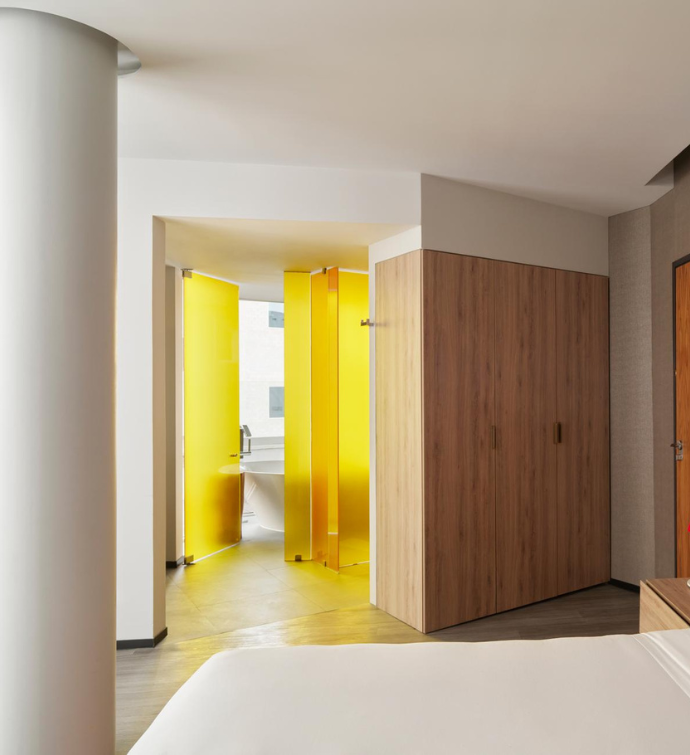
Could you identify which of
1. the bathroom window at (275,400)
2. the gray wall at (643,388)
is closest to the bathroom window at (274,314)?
the bathroom window at (275,400)

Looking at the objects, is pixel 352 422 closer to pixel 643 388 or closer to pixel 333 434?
pixel 333 434

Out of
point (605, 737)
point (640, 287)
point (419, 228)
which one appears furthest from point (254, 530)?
point (605, 737)

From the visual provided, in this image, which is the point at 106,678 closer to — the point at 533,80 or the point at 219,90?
the point at 219,90

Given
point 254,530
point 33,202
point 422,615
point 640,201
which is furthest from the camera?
point 254,530

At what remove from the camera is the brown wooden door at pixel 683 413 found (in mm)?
3572

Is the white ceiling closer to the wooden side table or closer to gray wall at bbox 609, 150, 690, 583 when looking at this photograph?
gray wall at bbox 609, 150, 690, 583

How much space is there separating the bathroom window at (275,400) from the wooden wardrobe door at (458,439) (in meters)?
3.40

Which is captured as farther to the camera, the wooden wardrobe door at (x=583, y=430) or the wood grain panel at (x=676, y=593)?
the wooden wardrobe door at (x=583, y=430)

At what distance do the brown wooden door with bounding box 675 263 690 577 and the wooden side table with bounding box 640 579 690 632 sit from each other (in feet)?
5.06

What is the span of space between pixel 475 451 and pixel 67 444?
7.89 ft

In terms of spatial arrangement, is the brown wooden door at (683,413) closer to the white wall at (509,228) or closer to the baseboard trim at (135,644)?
the white wall at (509,228)

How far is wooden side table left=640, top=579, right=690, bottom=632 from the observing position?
199cm

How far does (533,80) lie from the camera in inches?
93.0

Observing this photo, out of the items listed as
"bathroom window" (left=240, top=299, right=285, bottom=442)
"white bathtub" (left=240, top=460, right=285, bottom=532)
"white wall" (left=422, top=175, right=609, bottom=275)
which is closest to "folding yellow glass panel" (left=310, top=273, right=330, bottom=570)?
"white bathtub" (left=240, top=460, right=285, bottom=532)
